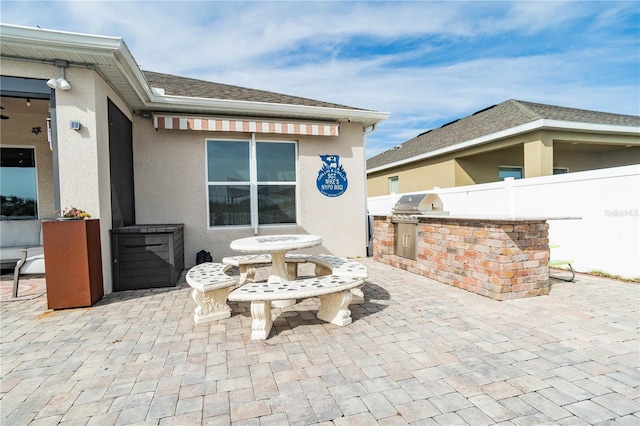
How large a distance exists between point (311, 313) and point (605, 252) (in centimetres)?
641

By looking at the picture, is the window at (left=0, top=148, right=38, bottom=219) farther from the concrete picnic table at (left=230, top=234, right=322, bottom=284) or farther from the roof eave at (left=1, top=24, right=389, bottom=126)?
the concrete picnic table at (left=230, top=234, right=322, bottom=284)

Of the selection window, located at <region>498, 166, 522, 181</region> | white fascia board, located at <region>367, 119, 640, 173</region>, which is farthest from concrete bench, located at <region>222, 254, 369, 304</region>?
window, located at <region>498, 166, 522, 181</region>

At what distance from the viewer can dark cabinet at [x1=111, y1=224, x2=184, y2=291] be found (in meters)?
5.60

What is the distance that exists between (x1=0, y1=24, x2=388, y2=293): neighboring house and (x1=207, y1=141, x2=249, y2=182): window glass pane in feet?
0.09

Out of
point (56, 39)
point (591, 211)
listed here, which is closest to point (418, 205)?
point (591, 211)

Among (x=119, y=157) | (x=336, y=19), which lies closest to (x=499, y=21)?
(x=336, y=19)

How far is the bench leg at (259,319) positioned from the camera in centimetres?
351

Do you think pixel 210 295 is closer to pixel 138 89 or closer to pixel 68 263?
pixel 68 263

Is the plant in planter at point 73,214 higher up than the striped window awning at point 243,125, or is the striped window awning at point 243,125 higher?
the striped window awning at point 243,125

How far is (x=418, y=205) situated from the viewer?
25.5 feet

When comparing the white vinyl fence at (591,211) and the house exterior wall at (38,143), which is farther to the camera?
the house exterior wall at (38,143)

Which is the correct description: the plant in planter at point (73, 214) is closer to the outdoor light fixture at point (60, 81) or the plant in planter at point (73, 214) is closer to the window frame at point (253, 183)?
the outdoor light fixture at point (60, 81)

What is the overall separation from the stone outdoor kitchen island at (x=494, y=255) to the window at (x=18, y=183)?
1018cm

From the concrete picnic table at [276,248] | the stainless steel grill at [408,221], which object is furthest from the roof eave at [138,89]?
the concrete picnic table at [276,248]
